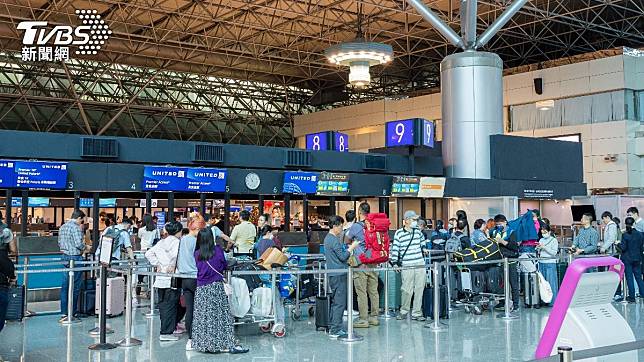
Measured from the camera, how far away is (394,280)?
1105cm

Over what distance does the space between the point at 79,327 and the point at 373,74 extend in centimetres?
3186

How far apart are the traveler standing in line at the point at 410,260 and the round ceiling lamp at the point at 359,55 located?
13680 millimetres

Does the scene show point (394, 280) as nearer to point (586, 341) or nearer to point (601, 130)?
point (586, 341)

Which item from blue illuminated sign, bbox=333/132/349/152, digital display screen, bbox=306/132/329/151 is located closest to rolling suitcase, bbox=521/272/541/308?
blue illuminated sign, bbox=333/132/349/152

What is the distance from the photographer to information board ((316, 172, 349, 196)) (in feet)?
63.1

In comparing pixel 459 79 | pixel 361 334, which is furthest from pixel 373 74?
pixel 361 334

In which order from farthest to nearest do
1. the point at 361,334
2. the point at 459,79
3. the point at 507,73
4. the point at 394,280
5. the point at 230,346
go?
the point at 507,73
the point at 459,79
the point at 394,280
the point at 361,334
the point at 230,346

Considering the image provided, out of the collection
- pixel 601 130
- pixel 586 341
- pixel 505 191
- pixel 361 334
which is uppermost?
pixel 601 130

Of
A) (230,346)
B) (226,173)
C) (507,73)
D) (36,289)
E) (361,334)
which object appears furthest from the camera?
(507,73)

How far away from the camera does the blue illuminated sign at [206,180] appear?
671 inches

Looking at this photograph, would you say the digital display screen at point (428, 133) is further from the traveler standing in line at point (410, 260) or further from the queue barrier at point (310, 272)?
the traveler standing in line at point (410, 260)

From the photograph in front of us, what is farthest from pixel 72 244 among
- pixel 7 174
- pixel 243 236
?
pixel 7 174

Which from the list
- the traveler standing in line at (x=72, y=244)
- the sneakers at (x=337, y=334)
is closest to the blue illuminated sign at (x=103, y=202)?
the traveler standing in line at (x=72, y=244)

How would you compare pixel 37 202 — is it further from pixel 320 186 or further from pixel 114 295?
pixel 114 295
